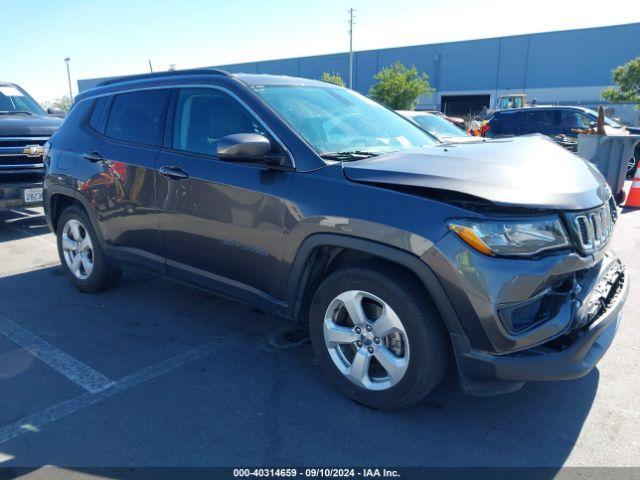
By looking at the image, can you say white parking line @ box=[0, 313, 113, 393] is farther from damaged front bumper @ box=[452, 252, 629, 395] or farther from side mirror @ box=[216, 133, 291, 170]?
damaged front bumper @ box=[452, 252, 629, 395]

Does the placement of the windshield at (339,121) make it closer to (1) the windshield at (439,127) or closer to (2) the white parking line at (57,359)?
(2) the white parking line at (57,359)

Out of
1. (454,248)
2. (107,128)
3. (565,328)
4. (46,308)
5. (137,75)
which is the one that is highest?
(137,75)

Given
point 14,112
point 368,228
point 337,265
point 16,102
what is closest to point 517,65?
point 16,102

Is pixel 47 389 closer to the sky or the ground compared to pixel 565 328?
closer to the ground

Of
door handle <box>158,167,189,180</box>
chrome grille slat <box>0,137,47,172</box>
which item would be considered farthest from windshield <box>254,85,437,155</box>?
chrome grille slat <box>0,137,47,172</box>

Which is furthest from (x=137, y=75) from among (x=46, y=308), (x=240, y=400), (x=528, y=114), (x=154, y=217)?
(x=528, y=114)

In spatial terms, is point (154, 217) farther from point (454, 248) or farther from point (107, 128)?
point (454, 248)

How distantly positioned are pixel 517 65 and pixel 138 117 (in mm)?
53678

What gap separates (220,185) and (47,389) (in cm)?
166

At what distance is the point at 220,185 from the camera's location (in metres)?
3.33

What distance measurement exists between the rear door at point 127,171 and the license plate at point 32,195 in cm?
304

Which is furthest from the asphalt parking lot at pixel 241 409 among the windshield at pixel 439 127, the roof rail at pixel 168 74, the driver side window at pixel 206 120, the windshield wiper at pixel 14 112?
the windshield at pixel 439 127

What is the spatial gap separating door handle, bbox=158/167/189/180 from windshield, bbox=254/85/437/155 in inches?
30.7

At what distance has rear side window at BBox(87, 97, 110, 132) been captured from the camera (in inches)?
178
